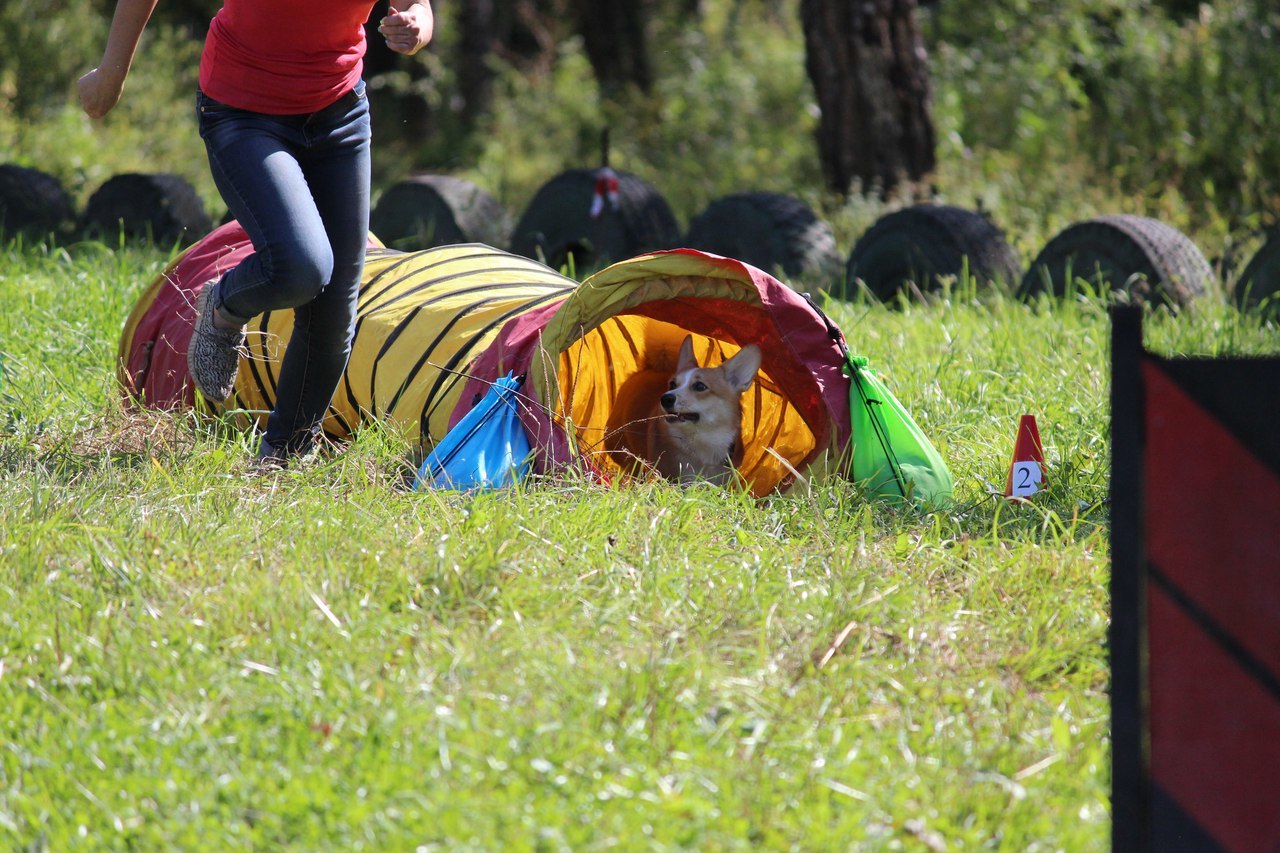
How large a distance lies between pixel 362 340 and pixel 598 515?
5.70 ft

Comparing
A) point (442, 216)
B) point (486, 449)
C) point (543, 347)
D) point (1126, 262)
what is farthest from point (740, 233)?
point (486, 449)

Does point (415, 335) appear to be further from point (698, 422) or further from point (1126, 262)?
point (1126, 262)

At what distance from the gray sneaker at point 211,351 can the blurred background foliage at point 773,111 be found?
18.7 ft

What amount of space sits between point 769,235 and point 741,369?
2513 mm

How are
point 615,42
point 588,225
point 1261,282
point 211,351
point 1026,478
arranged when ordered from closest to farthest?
1. point 211,351
2. point 1026,478
3. point 1261,282
4. point 588,225
5. point 615,42

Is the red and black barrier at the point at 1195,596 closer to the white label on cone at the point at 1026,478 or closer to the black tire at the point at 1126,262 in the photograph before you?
the white label on cone at the point at 1026,478

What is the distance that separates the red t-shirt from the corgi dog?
1901mm

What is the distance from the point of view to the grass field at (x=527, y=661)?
239cm

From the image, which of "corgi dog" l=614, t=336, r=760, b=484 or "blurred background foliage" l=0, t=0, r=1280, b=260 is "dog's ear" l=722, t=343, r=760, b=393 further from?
"blurred background foliage" l=0, t=0, r=1280, b=260

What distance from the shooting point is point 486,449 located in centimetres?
425

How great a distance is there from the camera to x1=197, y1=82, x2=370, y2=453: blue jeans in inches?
146

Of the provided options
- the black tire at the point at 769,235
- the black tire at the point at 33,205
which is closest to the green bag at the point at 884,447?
the black tire at the point at 769,235

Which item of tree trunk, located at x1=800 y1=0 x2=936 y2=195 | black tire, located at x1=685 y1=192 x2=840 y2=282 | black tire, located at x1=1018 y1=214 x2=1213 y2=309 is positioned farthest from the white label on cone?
tree trunk, located at x1=800 y1=0 x2=936 y2=195

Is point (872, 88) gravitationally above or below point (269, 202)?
above
